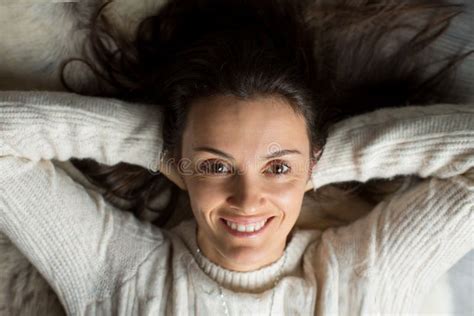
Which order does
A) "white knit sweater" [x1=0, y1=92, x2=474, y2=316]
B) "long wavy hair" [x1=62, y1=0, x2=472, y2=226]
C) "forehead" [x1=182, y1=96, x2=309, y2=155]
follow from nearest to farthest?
"forehead" [x1=182, y1=96, x2=309, y2=155], "white knit sweater" [x1=0, y1=92, x2=474, y2=316], "long wavy hair" [x1=62, y1=0, x2=472, y2=226]

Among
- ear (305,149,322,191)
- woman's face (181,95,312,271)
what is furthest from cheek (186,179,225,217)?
ear (305,149,322,191)

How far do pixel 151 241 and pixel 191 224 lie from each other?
11cm

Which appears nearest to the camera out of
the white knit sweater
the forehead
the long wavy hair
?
the forehead

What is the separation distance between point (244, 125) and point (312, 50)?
353mm

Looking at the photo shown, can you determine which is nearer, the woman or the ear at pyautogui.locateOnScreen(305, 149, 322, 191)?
the woman

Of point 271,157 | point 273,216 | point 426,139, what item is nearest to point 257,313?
point 273,216

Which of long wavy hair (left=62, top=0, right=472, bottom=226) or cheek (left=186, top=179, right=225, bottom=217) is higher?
long wavy hair (left=62, top=0, right=472, bottom=226)

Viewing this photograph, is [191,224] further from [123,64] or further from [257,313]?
[123,64]

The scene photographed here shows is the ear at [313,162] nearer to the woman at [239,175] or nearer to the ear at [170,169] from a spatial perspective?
the woman at [239,175]

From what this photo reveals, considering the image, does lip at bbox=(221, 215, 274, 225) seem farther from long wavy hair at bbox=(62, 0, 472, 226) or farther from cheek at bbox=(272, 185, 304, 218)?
long wavy hair at bbox=(62, 0, 472, 226)

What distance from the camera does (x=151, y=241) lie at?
136cm

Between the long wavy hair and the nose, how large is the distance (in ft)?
0.65

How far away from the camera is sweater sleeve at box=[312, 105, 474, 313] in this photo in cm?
124

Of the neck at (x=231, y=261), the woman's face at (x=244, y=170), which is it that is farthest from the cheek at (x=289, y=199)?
the neck at (x=231, y=261)
